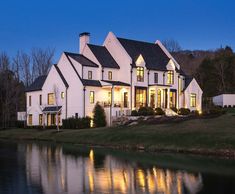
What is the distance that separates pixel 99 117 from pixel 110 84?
17.3 ft

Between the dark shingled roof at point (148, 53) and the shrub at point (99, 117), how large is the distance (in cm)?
904

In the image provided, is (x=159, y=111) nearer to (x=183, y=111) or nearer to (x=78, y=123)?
(x=183, y=111)

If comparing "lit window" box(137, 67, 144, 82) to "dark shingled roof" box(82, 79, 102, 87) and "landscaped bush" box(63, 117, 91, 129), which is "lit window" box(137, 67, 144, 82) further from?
"landscaped bush" box(63, 117, 91, 129)

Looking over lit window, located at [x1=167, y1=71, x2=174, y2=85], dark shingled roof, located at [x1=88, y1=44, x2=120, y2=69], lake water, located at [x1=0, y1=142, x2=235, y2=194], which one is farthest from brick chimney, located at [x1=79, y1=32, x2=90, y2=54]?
lake water, located at [x1=0, y1=142, x2=235, y2=194]

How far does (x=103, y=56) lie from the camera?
2494 inches

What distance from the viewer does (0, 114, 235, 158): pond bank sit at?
33875mm

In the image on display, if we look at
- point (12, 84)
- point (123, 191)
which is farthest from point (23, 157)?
point (12, 84)

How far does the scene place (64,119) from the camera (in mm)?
59500

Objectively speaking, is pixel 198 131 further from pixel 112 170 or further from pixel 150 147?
pixel 112 170

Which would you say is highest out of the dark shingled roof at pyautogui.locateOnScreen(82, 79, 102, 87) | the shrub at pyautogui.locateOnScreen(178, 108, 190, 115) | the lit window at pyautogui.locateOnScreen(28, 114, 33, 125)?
the dark shingled roof at pyautogui.locateOnScreen(82, 79, 102, 87)

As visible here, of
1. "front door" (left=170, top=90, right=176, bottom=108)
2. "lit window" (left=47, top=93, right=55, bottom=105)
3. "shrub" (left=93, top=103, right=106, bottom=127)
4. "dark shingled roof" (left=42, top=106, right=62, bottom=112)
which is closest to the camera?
"shrub" (left=93, top=103, right=106, bottom=127)

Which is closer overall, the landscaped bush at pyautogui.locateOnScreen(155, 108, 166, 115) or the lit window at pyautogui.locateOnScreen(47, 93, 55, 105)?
the landscaped bush at pyautogui.locateOnScreen(155, 108, 166, 115)

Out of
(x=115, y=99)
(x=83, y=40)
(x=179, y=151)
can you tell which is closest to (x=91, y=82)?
(x=115, y=99)

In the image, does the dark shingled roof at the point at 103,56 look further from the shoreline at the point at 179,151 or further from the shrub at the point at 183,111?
the shoreline at the point at 179,151
